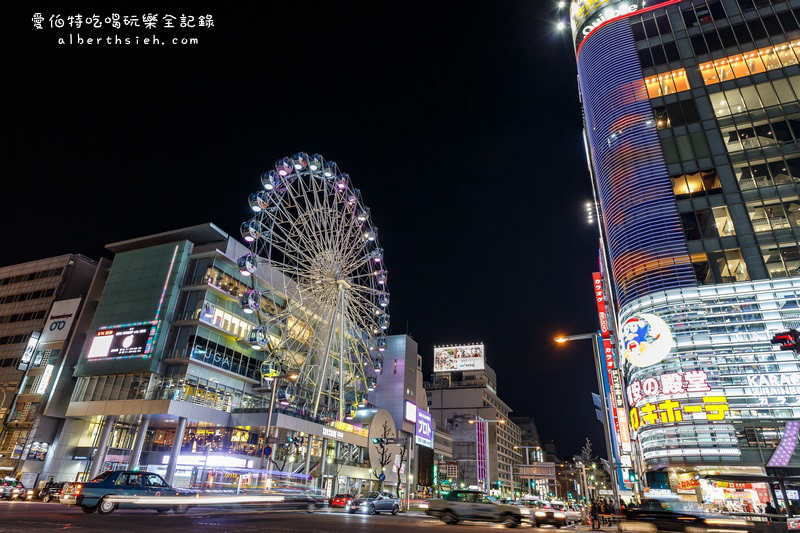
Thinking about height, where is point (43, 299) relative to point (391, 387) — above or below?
above

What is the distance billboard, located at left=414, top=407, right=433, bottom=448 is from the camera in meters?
78.2

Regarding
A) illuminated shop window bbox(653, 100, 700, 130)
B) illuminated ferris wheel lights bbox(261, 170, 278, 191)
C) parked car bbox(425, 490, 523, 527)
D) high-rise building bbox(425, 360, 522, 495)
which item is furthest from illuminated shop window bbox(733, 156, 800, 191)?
high-rise building bbox(425, 360, 522, 495)

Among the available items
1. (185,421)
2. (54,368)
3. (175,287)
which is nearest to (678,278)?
(185,421)

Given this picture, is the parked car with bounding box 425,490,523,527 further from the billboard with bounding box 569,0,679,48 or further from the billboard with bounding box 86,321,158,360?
the billboard with bounding box 569,0,679,48

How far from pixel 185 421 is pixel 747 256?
49.5m

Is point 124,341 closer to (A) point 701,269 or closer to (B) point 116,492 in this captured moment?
(B) point 116,492

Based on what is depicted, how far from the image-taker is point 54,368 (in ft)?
158

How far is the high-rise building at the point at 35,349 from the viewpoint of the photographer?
4494cm

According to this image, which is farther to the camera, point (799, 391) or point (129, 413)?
point (129, 413)

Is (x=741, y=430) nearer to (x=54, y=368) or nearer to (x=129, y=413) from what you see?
(x=129, y=413)

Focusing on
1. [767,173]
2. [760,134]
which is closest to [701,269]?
[767,173]

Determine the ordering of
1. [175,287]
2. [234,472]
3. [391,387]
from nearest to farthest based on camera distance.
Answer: [234,472] → [175,287] → [391,387]

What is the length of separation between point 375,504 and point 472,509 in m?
11.1

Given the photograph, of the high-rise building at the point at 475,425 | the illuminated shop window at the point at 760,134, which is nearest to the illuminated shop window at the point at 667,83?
the illuminated shop window at the point at 760,134
